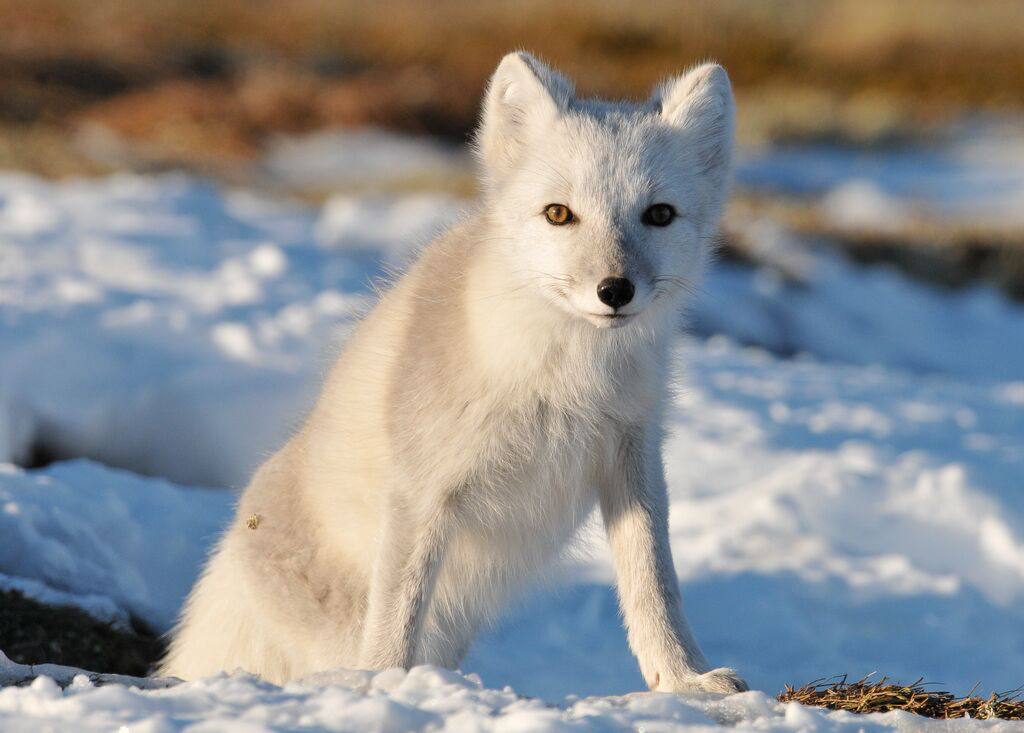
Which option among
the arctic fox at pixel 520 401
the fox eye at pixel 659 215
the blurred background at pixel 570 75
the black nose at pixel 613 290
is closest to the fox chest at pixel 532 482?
the arctic fox at pixel 520 401

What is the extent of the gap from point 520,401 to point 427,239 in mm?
1133

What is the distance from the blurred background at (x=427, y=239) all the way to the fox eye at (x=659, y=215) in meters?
0.80

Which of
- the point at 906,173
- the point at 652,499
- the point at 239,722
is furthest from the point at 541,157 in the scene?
the point at 906,173

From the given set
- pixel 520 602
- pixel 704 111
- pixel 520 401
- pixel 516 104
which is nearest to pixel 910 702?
pixel 520 401

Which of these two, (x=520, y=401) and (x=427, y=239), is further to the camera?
(x=427, y=239)

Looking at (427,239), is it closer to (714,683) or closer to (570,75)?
(714,683)

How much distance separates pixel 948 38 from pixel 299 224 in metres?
19.4

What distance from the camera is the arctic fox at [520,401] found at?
3.35 m

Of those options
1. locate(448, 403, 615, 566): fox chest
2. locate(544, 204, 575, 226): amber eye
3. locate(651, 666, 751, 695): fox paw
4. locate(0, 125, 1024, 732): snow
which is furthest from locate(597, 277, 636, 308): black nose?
locate(651, 666, 751, 695): fox paw

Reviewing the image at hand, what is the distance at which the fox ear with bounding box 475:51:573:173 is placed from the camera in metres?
3.54

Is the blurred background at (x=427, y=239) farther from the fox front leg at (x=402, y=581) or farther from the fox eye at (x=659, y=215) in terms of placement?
the fox front leg at (x=402, y=581)

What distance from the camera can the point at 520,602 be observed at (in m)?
A: 4.21

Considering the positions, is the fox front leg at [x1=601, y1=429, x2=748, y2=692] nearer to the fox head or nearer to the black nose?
the fox head

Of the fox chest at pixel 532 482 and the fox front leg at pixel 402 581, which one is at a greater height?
the fox chest at pixel 532 482
